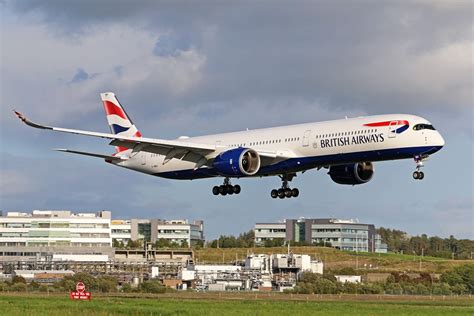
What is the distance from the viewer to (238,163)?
8862 centimetres

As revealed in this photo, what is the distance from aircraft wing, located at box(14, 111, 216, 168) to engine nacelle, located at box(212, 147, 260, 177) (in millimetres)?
2887

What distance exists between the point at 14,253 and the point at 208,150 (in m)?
114

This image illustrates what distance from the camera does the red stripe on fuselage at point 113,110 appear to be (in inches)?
4355

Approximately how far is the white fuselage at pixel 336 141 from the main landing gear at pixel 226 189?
1782mm

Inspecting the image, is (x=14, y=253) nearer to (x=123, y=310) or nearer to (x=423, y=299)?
(x=423, y=299)

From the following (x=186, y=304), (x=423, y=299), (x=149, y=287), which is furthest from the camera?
(x=149, y=287)

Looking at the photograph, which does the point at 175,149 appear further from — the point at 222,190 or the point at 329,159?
the point at 329,159

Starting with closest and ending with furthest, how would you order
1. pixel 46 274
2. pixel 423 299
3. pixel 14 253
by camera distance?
pixel 423 299 → pixel 46 274 → pixel 14 253

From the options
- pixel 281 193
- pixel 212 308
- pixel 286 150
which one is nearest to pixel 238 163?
pixel 286 150

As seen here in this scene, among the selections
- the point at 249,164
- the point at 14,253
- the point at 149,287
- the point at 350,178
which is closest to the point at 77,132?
the point at 249,164

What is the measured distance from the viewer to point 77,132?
89.8 m

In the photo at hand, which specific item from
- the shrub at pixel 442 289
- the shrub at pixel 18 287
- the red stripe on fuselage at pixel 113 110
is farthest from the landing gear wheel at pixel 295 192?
the shrub at pixel 18 287

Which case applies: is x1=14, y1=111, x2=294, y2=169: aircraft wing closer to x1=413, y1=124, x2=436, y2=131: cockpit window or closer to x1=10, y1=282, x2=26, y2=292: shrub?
x1=413, y1=124, x2=436, y2=131: cockpit window

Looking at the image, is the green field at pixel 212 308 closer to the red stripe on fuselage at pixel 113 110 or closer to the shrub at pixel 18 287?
the red stripe on fuselage at pixel 113 110
